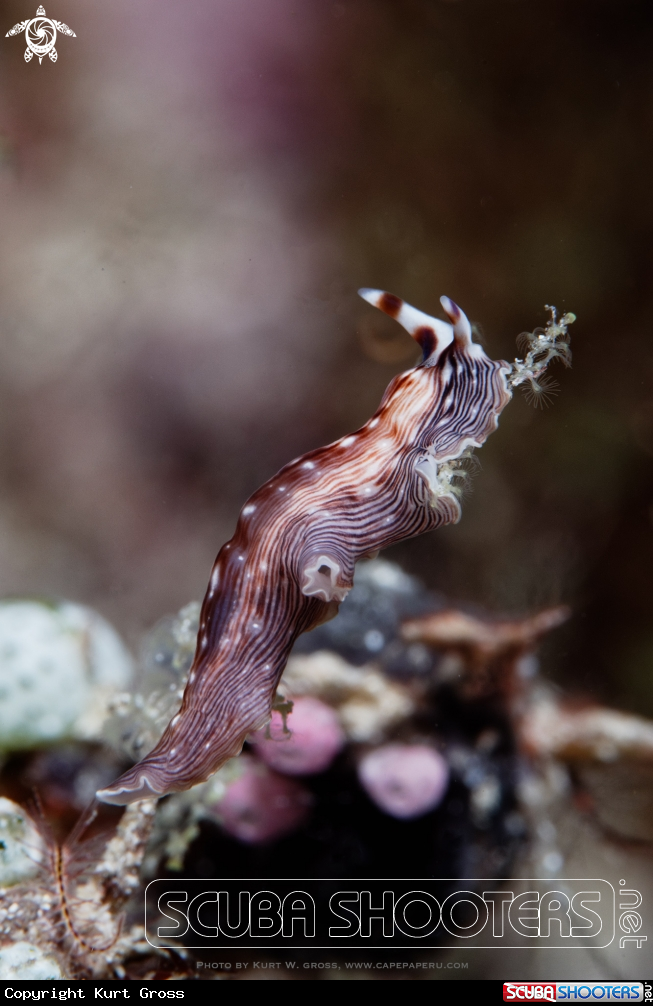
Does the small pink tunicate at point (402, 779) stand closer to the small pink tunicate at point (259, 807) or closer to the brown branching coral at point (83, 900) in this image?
the small pink tunicate at point (259, 807)

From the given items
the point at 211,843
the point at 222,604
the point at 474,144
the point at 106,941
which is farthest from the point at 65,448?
the point at 474,144

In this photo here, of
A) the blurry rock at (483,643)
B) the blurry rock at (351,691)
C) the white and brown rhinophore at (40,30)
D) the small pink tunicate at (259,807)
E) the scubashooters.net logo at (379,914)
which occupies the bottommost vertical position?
the scubashooters.net logo at (379,914)

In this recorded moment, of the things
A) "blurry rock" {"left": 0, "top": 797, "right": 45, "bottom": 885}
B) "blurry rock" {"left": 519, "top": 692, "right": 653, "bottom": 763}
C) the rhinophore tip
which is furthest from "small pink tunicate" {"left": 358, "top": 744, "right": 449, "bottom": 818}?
the rhinophore tip

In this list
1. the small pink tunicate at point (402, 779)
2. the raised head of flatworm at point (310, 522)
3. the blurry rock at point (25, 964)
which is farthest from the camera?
the small pink tunicate at point (402, 779)

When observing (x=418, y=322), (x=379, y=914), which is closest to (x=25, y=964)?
(x=379, y=914)

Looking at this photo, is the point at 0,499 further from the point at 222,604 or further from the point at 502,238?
the point at 502,238

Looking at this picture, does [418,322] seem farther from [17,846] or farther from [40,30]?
[17,846]

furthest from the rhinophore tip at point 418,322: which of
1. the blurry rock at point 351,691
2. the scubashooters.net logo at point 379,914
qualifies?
the scubashooters.net logo at point 379,914

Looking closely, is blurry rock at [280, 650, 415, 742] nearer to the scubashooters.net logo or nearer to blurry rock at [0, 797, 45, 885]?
the scubashooters.net logo
